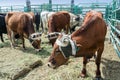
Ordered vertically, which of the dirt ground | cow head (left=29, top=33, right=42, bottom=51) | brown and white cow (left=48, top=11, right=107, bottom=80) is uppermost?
brown and white cow (left=48, top=11, right=107, bottom=80)

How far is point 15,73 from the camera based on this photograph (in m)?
4.69

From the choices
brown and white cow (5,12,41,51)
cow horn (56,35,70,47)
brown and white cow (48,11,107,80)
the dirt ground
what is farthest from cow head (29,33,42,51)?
cow horn (56,35,70,47)

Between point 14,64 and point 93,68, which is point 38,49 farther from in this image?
point 93,68

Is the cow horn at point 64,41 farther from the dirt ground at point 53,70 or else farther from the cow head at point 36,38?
the cow head at point 36,38

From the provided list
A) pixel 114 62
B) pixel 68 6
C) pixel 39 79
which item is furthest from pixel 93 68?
pixel 68 6

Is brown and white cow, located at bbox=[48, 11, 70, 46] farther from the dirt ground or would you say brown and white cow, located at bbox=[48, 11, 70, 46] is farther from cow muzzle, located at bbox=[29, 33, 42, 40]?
the dirt ground

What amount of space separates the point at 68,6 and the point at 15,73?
14.3 meters

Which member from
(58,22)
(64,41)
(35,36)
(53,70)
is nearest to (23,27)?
(35,36)

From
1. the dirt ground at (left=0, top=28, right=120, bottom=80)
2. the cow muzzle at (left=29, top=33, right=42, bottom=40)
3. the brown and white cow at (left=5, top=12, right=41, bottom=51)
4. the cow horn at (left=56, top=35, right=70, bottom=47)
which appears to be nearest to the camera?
the cow horn at (left=56, top=35, right=70, bottom=47)

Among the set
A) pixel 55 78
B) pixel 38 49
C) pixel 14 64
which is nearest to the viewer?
pixel 55 78

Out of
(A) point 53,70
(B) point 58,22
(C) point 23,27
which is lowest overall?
(A) point 53,70

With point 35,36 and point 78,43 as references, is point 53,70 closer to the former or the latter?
point 78,43

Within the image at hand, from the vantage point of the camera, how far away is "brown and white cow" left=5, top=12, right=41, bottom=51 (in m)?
6.65

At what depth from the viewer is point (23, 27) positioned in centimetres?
702
